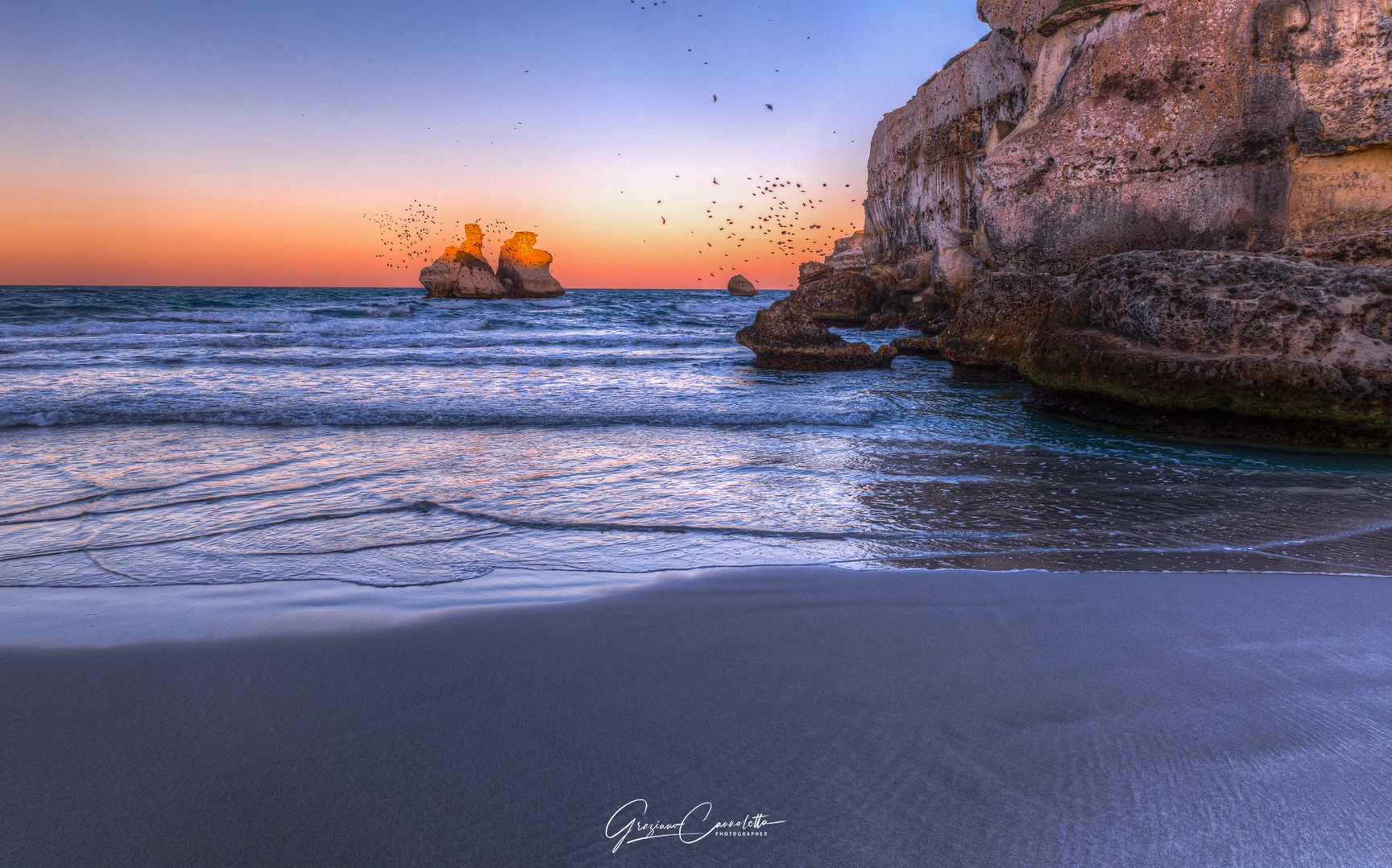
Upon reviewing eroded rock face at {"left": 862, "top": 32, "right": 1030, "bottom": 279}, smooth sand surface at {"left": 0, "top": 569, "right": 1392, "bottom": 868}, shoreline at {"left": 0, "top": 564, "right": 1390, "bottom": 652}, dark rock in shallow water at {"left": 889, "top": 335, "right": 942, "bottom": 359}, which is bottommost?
shoreline at {"left": 0, "top": 564, "right": 1390, "bottom": 652}

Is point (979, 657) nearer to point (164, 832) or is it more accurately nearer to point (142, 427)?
point (164, 832)

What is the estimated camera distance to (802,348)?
12.2 metres

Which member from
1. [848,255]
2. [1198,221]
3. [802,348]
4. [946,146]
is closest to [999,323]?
[1198,221]

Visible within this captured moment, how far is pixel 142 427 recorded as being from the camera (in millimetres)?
6207

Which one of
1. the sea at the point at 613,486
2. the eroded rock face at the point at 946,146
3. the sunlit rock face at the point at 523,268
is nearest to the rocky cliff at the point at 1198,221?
the sea at the point at 613,486

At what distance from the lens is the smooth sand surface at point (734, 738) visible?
4.22 ft

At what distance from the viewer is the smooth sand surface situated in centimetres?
129

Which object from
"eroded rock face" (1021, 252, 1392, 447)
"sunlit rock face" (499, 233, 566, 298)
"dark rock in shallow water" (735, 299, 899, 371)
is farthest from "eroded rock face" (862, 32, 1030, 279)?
"sunlit rock face" (499, 233, 566, 298)

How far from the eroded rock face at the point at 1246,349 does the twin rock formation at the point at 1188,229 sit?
1 centimetres

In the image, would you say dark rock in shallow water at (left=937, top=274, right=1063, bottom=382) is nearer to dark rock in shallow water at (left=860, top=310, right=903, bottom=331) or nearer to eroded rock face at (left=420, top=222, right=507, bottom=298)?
dark rock in shallow water at (left=860, top=310, right=903, bottom=331)

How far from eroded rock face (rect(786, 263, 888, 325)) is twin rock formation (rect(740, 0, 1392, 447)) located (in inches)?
253

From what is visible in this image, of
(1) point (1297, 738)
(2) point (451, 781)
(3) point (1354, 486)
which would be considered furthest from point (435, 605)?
(3) point (1354, 486)

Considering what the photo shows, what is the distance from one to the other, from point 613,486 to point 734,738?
2.77 metres

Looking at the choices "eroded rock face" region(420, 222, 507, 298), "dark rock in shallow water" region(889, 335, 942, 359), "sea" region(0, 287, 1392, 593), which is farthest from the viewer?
"eroded rock face" region(420, 222, 507, 298)
